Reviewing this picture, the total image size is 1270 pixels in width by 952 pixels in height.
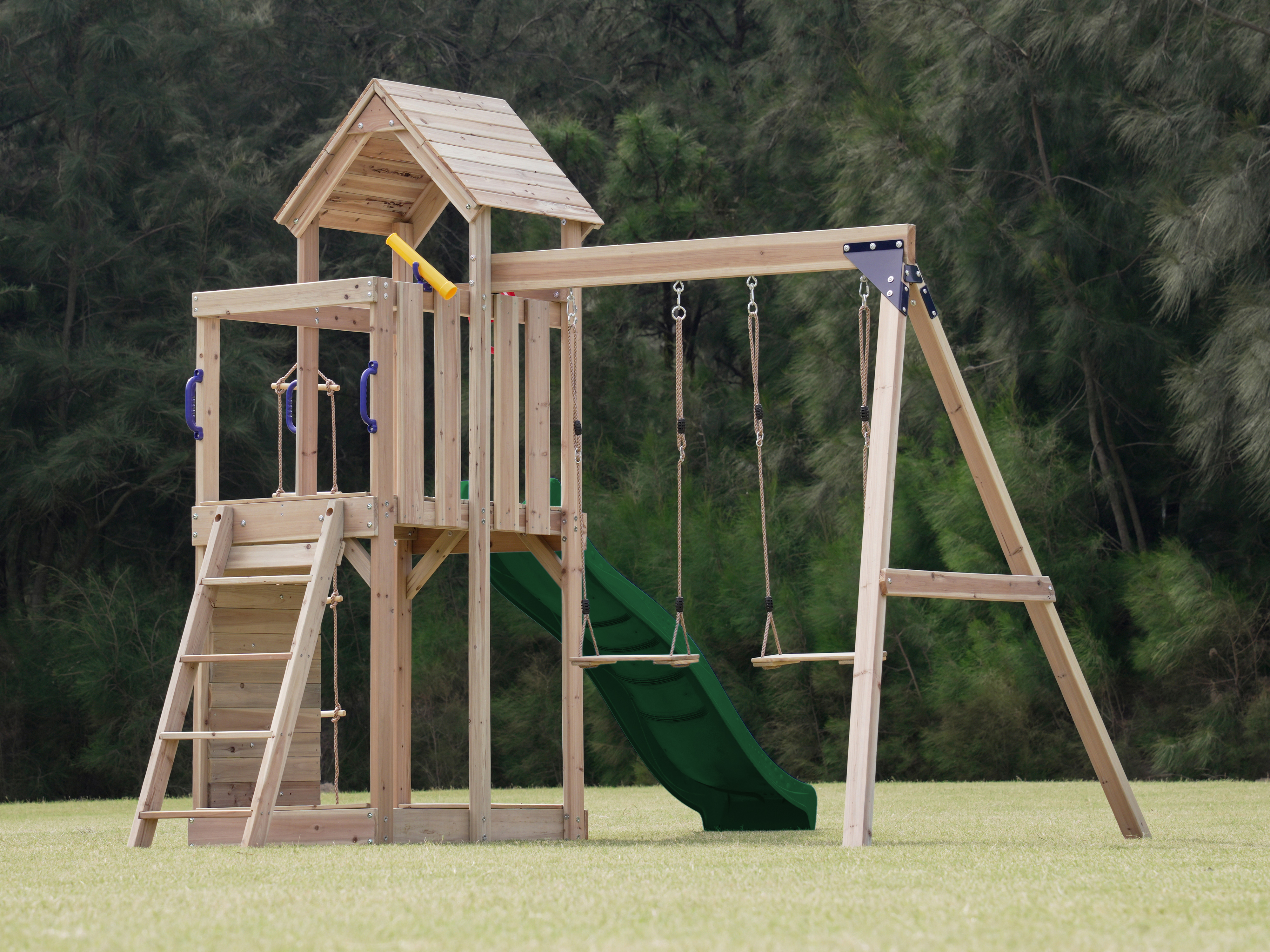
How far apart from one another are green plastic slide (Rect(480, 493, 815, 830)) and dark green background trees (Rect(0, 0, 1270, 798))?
439cm

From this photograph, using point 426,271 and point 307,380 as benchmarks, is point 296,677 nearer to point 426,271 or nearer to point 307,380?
point 426,271

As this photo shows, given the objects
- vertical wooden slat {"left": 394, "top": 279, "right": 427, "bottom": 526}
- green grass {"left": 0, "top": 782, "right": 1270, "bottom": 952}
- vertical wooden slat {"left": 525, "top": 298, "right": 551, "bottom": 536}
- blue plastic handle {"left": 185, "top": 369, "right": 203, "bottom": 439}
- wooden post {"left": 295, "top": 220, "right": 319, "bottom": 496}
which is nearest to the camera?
green grass {"left": 0, "top": 782, "right": 1270, "bottom": 952}

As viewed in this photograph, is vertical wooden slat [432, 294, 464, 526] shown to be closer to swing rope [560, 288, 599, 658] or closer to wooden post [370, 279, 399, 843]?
wooden post [370, 279, 399, 843]

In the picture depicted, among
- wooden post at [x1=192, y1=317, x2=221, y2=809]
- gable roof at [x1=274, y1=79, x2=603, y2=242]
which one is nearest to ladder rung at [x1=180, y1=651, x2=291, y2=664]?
wooden post at [x1=192, y1=317, x2=221, y2=809]

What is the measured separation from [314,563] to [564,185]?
1.85 m

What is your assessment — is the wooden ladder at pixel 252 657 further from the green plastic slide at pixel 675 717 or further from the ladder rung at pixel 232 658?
the green plastic slide at pixel 675 717

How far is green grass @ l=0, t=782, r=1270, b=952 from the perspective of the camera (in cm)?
277

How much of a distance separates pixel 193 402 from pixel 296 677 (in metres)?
1.45

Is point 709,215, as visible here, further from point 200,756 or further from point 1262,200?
point 200,756

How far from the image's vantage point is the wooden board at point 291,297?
5504 millimetres

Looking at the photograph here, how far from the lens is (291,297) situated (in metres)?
5.66

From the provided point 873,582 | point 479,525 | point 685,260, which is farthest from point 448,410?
point 873,582

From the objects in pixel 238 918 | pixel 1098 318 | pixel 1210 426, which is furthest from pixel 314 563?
pixel 1098 318

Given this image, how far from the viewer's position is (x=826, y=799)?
8.50m
